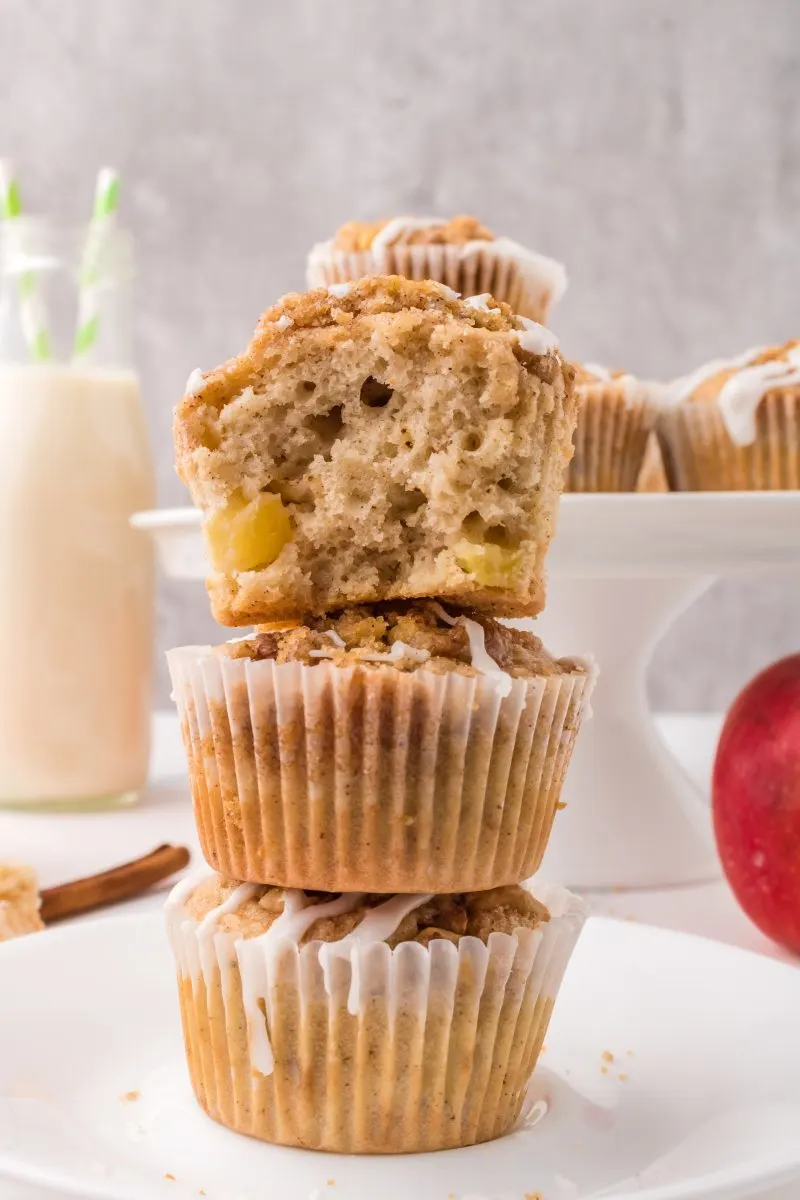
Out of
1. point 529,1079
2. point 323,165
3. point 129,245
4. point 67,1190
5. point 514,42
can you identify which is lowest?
point 529,1079

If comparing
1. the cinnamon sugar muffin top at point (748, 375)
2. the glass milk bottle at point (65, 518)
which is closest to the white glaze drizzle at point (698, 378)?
the cinnamon sugar muffin top at point (748, 375)

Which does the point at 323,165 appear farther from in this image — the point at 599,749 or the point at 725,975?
the point at 725,975

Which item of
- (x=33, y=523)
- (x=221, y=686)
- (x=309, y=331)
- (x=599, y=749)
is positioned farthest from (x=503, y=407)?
(x=33, y=523)

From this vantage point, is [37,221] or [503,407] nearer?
[503,407]

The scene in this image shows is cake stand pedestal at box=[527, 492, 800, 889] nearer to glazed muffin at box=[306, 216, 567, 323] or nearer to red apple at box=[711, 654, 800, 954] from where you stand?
red apple at box=[711, 654, 800, 954]

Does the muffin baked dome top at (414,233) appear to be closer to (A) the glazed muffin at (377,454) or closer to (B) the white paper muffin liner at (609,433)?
(B) the white paper muffin liner at (609,433)

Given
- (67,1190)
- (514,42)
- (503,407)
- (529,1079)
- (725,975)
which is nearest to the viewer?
(67,1190)

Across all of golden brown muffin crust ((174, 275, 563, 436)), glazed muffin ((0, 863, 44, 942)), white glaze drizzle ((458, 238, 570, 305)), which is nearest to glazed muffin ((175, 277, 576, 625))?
golden brown muffin crust ((174, 275, 563, 436))

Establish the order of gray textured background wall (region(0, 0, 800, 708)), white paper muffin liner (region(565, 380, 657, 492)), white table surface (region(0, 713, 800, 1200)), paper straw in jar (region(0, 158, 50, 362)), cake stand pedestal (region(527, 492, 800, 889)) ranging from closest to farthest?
1. white table surface (region(0, 713, 800, 1200))
2. cake stand pedestal (region(527, 492, 800, 889))
3. white paper muffin liner (region(565, 380, 657, 492))
4. paper straw in jar (region(0, 158, 50, 362))
5. gray textured background wall (region(0, 0, 800, 708))
